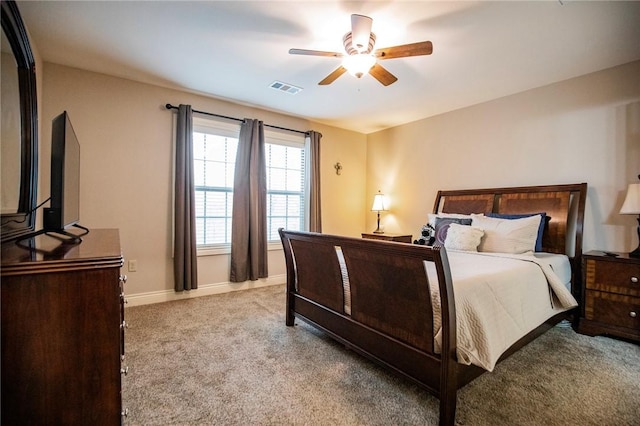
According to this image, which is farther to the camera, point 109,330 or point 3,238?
point 3,238

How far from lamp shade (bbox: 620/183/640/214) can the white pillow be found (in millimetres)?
608

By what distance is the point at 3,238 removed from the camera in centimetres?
109

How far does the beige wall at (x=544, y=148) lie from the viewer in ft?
9.14

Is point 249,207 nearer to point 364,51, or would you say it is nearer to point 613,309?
point 364,51

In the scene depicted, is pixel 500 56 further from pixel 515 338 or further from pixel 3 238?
pixel 3 238

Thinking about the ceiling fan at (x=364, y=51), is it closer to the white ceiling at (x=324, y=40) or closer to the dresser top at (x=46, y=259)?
the white ceiling at (x=324, y=40)

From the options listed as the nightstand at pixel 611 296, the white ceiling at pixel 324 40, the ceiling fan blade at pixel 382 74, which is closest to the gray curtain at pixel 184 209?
the white ceiling at pixel 324 40

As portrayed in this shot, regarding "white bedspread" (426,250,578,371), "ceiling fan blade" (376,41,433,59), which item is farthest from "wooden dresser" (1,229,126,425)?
"ceiling fan blade" (376,41,433,59)

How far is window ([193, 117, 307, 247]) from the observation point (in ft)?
12.2

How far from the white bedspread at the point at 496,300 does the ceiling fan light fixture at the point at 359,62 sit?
1.53 meters

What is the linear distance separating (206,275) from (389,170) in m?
3.24

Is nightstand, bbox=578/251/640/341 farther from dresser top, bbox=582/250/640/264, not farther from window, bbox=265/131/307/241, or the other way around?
window, bbox=265/131/307/241

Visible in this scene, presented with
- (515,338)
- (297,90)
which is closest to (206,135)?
(297,90)

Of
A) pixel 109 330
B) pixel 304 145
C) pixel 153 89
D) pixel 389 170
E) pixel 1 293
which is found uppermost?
pixel 153 89
